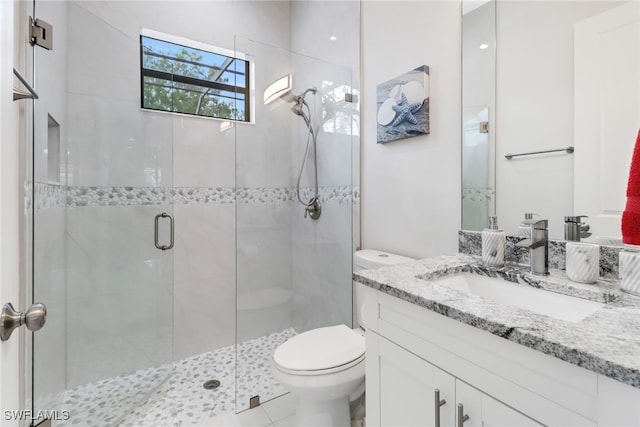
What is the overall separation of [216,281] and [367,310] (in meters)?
1.65

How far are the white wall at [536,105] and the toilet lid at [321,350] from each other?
0.88 metres

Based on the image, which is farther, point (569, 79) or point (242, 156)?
point (242, 156)

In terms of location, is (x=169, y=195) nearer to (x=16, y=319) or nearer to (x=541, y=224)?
(x=16, y=319)

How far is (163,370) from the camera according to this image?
193cm

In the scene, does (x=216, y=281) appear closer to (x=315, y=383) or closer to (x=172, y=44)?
(x=315, y=383)

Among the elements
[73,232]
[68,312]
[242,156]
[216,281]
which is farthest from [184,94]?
[68,312]

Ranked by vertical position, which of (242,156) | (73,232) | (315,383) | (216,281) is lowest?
(315,383)

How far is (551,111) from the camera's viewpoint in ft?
3.55

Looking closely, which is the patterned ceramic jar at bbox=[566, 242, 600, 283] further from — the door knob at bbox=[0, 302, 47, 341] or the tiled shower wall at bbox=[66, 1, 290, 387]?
the tiled shower wall at bbox=[66, 1, 290, 387]

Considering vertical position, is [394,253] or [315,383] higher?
[394,253]

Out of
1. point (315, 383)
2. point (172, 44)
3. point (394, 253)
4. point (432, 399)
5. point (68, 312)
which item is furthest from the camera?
point (172, 44)

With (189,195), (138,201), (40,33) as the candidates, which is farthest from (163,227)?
(40,33)

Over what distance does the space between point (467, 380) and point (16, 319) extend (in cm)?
92

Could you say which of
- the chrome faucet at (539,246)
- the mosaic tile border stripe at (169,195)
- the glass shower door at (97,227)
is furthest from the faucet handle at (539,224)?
the glass shower door at (97,227)
